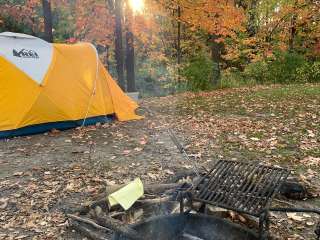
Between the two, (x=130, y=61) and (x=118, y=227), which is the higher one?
(x=130, y=61)

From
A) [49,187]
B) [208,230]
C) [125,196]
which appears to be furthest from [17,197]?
[208,230]

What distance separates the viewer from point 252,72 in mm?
17125

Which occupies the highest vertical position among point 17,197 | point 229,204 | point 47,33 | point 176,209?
point 47,33

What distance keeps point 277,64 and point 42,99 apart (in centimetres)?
1192

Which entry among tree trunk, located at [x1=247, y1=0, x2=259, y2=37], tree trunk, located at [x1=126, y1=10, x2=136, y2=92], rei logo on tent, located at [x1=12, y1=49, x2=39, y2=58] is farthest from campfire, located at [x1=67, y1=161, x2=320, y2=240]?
tree trunk, located at [x1=247, y1=0, x2=259, y2=37]

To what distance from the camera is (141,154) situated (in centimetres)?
646

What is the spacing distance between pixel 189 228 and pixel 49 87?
5709 millimetres

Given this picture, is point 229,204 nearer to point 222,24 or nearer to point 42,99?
point 42,99

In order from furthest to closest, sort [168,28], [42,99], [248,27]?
[168,28]
[248,27]
[42,99]

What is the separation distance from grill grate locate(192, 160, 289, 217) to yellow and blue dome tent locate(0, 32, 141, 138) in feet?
16.6

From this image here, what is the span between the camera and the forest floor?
14.2 ft

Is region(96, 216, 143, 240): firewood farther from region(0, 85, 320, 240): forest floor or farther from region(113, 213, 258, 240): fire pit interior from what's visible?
region(0, 85, 320, 240): forest floor

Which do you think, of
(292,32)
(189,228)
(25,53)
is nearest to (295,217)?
(189,228)

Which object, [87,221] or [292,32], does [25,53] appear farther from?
[292,32]
